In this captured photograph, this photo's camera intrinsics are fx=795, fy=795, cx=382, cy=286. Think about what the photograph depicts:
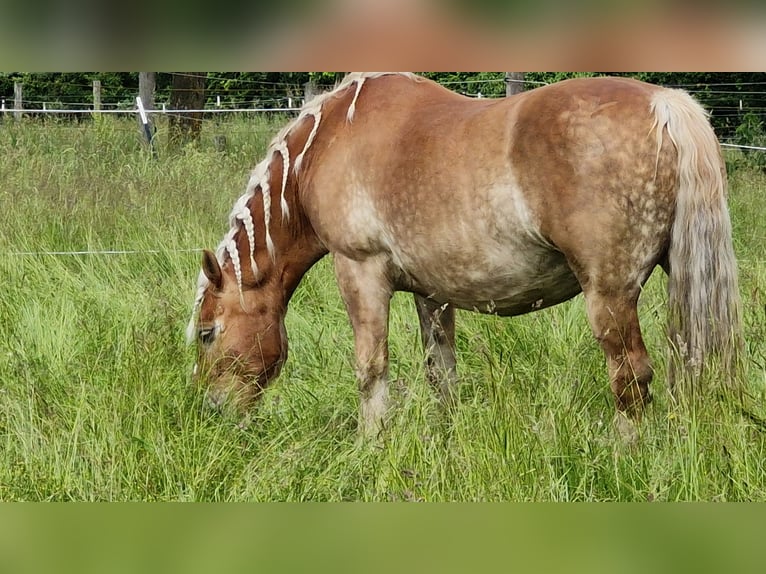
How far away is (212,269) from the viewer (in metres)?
3.22

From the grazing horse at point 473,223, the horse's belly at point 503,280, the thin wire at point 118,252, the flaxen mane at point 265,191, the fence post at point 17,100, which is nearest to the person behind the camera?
the grazing horse at point 473,223

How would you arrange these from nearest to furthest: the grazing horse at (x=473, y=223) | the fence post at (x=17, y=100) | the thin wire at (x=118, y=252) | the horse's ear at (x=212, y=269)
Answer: the grazing horse at (x=473, y=223), the fence post at (x=17, y=100), the horse's ear at (x=212, y=269), the thin wire at (x=118, y=252)

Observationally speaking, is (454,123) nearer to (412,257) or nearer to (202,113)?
(412,257)

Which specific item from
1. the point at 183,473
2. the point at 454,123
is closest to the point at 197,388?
the point at 183,473

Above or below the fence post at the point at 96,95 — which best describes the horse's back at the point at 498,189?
below

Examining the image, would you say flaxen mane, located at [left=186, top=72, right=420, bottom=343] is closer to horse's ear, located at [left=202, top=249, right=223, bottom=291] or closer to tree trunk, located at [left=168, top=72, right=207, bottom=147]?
horse's ear, located at [left=202, top=249, right=223, bottom=291]

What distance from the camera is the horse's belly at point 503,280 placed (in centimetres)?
276

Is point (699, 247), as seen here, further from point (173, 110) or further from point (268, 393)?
point (173, 110)

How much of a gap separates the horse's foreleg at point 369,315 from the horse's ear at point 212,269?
0.49 m

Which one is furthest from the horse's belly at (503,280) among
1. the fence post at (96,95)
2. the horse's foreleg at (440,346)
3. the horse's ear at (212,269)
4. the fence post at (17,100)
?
the fence post at (17,100)

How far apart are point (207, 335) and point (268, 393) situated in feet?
1.24

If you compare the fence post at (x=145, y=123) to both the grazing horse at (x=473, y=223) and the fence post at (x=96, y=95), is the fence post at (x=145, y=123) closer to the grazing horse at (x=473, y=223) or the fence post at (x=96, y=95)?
the fence post at (x=96, y=95)

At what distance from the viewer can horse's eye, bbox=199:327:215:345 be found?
10.8 feet

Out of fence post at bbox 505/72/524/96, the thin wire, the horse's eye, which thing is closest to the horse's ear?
the horse's eye
